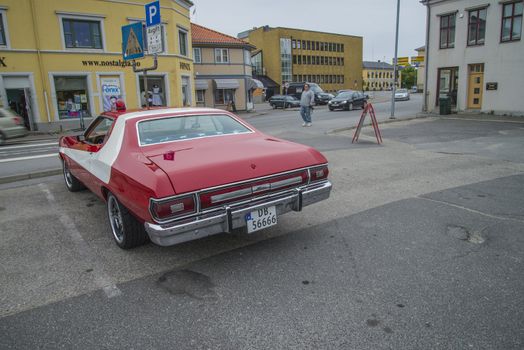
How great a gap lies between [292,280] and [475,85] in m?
22.3

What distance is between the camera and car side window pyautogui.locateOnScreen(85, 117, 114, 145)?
507 cm

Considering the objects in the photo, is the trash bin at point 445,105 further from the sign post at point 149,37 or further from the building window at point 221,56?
the building window at point 221,56

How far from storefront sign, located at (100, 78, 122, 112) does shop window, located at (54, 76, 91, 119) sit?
1.00m

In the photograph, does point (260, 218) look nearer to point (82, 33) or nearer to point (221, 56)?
point (82, 33)

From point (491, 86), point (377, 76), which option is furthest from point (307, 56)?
point (377, 76)

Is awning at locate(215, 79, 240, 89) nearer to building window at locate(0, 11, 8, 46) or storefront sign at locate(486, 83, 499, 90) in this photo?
building window at locate(0, 11, 8, 46)

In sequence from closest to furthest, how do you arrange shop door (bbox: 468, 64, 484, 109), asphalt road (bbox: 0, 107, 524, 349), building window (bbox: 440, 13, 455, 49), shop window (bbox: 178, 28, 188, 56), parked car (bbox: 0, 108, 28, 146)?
1. asphalt road (bbox: 0, 107, 524, 349)
2. parked car (bbox: 0, 108, 28, 146)
3. shop door (bbox: 468, 64, 484, 109)
4. building window (bbox: 440, 13, 455, 49)
5. shop window (bbox: 178, 28, 188, 56)

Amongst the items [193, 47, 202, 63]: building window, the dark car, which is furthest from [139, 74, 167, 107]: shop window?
the dark car

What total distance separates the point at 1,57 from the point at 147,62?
777 centimetres

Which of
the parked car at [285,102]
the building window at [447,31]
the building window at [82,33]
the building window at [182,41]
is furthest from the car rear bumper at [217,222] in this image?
the parked car at [285,102]

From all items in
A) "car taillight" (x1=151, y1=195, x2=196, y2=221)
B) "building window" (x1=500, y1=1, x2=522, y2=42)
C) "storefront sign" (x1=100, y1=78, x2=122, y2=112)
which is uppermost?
"building window" (x1=500, y1=1, x2=522, y2=42)

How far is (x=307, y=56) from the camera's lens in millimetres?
70938

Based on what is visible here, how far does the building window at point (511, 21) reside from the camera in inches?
752

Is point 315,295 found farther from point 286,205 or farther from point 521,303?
point 521,303
